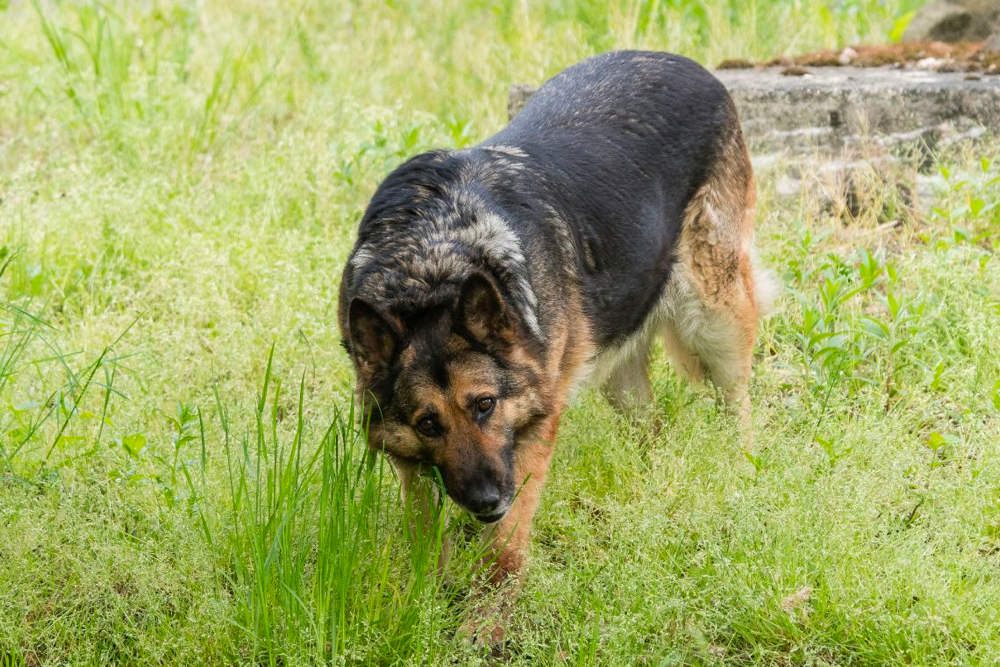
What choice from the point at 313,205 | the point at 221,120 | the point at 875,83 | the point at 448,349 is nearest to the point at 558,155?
the point at 448,349

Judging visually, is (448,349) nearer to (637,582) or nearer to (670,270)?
(637,582)

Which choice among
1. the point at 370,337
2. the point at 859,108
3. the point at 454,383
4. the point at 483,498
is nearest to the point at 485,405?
the point at 454,383

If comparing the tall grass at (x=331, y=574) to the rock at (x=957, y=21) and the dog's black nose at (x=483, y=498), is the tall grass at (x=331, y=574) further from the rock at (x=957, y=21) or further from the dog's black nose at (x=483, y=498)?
the rock at (x=957, y=21)

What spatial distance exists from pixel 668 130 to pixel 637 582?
2071mm

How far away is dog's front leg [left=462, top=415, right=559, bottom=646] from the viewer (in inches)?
145

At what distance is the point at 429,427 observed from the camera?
142 inches

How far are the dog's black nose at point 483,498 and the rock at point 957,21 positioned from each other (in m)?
6.06

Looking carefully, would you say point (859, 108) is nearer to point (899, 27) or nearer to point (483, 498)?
point (899, 27)

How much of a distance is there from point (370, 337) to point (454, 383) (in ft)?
1.04

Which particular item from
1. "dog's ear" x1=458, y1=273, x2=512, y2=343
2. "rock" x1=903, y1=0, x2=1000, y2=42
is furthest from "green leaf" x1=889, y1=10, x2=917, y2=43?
"dog's ear" x1=458, y1=273, x2=512, y2=343

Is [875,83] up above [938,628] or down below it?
above

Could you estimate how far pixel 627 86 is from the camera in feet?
15.7

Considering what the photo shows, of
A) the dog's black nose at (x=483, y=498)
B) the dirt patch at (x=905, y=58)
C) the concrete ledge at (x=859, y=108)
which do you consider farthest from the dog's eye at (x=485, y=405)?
the dirt patch at (x=905, y=58)

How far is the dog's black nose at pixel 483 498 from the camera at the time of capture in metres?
3.54
